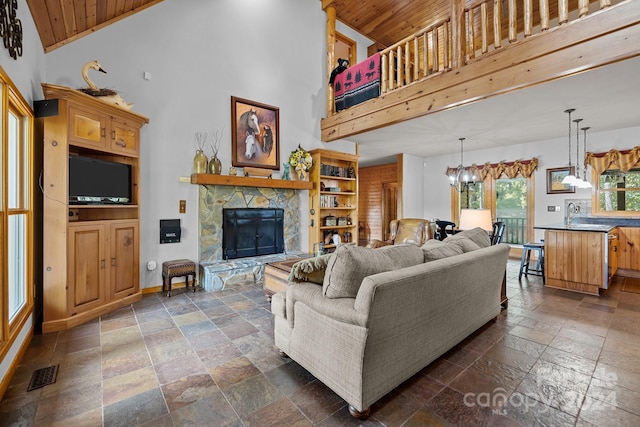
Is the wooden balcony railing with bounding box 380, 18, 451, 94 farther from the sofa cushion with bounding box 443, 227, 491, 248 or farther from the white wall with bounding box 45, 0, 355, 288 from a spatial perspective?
the sofa cushion with bounding box 443, 227, 491, 248

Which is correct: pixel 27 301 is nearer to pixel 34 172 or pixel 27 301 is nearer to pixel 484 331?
pixel 34 172

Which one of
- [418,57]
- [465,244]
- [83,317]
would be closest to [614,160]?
[418,57]

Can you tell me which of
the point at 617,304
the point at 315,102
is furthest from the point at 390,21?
the point at 617,304

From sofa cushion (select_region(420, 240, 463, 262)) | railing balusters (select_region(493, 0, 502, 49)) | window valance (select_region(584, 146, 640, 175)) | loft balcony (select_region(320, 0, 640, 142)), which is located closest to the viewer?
sofa cushion (select_region(420, 240, 463, 262))

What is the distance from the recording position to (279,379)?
192cm

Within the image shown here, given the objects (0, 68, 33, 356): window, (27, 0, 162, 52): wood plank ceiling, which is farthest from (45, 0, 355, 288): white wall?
(0, 68, 33, 356): window

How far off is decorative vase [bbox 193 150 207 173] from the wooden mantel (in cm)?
12

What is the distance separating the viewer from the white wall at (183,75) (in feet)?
12.1

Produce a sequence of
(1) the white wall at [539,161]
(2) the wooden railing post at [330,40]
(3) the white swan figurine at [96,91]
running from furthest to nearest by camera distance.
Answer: (2) the wooden railing post at [330,40] < (1) the white wall at [539,161] < (3) the white swan figurine at [96,91]

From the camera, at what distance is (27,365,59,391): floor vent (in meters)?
1.86

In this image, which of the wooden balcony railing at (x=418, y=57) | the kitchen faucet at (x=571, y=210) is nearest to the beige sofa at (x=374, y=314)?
the wooden balcony railing at (x=418, y=57)

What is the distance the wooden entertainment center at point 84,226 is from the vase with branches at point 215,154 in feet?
3.34

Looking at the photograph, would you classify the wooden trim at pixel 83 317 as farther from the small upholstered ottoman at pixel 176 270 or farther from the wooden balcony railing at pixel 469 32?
the wooden balcony railing at pixel 469 32

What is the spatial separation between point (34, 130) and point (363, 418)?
3.62 metres
